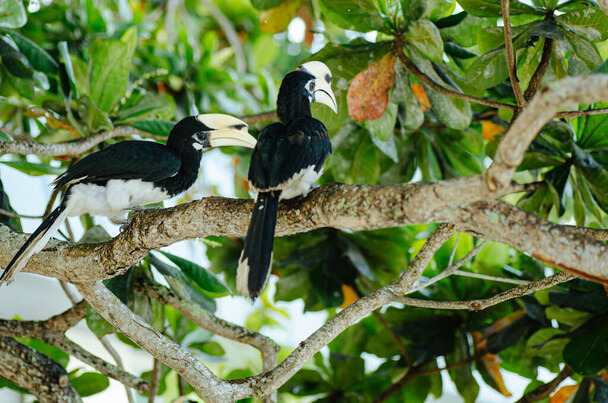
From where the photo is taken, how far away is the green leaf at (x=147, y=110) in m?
2.24

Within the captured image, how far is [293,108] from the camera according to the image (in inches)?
67.9

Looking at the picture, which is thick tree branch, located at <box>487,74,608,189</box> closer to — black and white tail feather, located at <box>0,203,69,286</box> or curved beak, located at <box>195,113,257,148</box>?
curved beak, located at <box>195,113,257,148</box>

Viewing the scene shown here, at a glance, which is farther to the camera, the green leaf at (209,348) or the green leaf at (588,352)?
the green leaf at (209,348)

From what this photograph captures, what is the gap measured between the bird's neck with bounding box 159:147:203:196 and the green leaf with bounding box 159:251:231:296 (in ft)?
0.96

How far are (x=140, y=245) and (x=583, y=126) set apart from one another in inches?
63.8

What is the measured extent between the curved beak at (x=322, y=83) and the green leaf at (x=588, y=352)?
1136 mm

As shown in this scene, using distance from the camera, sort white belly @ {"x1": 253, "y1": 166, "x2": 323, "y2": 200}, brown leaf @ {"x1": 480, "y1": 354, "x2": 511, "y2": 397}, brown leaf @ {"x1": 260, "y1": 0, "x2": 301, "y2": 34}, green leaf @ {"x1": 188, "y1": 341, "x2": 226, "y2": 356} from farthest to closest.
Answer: green leaf @ {"x1": 188, "y1": 341, "x2": 226, "y2": 356}
brown leaf @ {"x1": 260, "y1": 0, "x2": 301, "y2": 34}
brown leaf @ {"x1": 480, "y1": 354, "x2": 511, "y2": 397}
white belly @ {"x1": 253, "y1": 166, "x2": 323, "y2": 200}

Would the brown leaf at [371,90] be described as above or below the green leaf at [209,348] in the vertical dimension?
above

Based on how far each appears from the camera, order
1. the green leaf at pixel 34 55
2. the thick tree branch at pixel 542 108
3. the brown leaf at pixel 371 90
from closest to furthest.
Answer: the thick tree branch at pixel 542 108 < the brown leaf at pixel 371 90 < the green leaf at pixel 34 55

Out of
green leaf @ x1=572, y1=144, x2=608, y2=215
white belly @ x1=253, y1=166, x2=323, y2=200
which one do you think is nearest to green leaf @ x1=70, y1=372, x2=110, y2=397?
white belly @ x1=253, y1=166, x2=323, y2=200

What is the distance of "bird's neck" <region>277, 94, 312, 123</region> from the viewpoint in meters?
1.72

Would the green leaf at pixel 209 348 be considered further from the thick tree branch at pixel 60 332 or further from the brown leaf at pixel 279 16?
the brown leaf at pixel 279 16

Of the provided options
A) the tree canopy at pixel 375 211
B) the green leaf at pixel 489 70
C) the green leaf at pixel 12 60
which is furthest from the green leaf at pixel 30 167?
the green leaf at pixel 489 70

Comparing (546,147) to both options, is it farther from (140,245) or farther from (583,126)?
(140,245)
